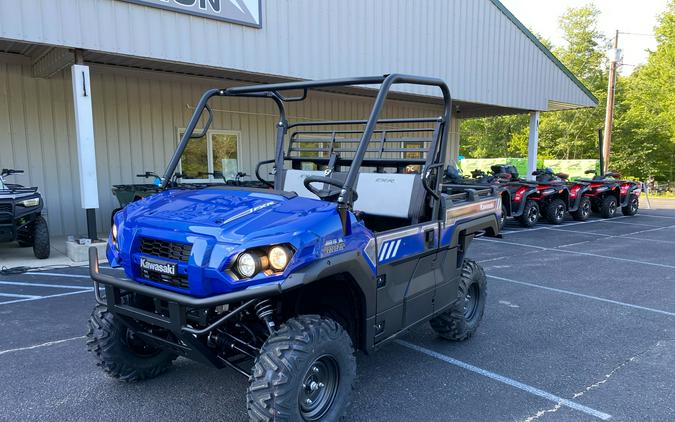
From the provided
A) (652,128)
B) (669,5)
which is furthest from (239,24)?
(669,5)

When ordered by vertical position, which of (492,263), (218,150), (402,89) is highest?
(402,89)

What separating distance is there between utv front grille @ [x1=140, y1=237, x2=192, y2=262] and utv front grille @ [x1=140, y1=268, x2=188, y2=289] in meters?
0.09

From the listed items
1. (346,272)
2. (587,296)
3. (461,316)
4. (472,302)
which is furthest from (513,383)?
(587,296)

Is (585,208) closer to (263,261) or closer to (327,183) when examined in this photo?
(327,183)

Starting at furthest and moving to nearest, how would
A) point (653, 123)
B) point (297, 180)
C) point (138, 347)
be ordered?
1. point (653, 123)
2. point (297, 180)
3. point (138, 347)

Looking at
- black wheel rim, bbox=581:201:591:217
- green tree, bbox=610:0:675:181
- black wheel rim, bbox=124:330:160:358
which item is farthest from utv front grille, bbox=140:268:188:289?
green tree, bbox=610:0:675:181

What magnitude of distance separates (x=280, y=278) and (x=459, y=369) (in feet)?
6.71

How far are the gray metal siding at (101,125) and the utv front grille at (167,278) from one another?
324 inches

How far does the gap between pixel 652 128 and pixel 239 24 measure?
32.6 m

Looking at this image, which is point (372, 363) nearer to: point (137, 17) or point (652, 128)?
point (137, 17)

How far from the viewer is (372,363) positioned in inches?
148

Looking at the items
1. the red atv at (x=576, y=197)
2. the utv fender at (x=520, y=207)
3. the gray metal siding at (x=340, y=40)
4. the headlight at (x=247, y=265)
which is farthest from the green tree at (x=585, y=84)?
the headlight at (x=247, y=265)

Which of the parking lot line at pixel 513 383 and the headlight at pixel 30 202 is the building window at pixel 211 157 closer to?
the headlight at pixel 30 202

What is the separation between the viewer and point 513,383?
3463 millimetres
